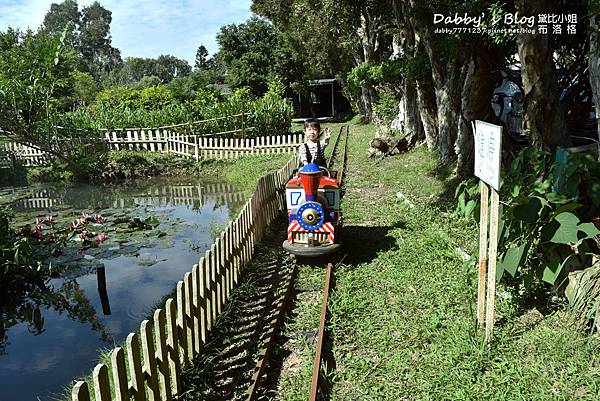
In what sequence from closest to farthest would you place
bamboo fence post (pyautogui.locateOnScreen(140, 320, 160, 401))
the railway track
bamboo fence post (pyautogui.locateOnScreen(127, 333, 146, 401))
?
bamboo fence post (pyautogui.locateOnScreen(127, 333, 146, 401)) < bamboo fence post (pyautogui.locateOnScreen(140, 320, 160, 401)) < the railway track

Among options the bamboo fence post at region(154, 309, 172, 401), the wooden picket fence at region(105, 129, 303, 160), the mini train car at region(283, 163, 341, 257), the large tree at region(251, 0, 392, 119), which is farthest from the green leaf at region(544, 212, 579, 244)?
the wooden picket fence at region(105, 129, 303, 160)

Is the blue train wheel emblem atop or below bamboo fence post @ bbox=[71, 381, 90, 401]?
atop

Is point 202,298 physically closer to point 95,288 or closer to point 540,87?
point 95,288

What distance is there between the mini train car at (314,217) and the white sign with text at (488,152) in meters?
2.67

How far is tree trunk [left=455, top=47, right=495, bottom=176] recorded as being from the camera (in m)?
10.2

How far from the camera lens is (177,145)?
22.5 meters

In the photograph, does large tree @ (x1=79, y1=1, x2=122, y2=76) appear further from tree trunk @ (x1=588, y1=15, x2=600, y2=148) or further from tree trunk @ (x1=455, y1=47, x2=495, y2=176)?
tree trunk @ (x1=588, y1=15, x2=600, y2=148)

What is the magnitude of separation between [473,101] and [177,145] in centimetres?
1505

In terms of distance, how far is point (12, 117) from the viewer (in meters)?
16.9

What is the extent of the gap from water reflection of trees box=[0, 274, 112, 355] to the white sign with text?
222 inches

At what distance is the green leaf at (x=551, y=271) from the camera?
4.58 meters

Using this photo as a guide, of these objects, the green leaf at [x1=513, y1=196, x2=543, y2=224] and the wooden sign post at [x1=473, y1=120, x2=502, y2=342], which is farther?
the green leaf at [x1=513, y1=196, x2=543, y2=224]

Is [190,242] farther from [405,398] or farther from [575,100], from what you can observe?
[575,100]

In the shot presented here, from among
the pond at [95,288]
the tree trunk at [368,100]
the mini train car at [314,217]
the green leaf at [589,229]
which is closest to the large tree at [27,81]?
the pond at [95,288]
